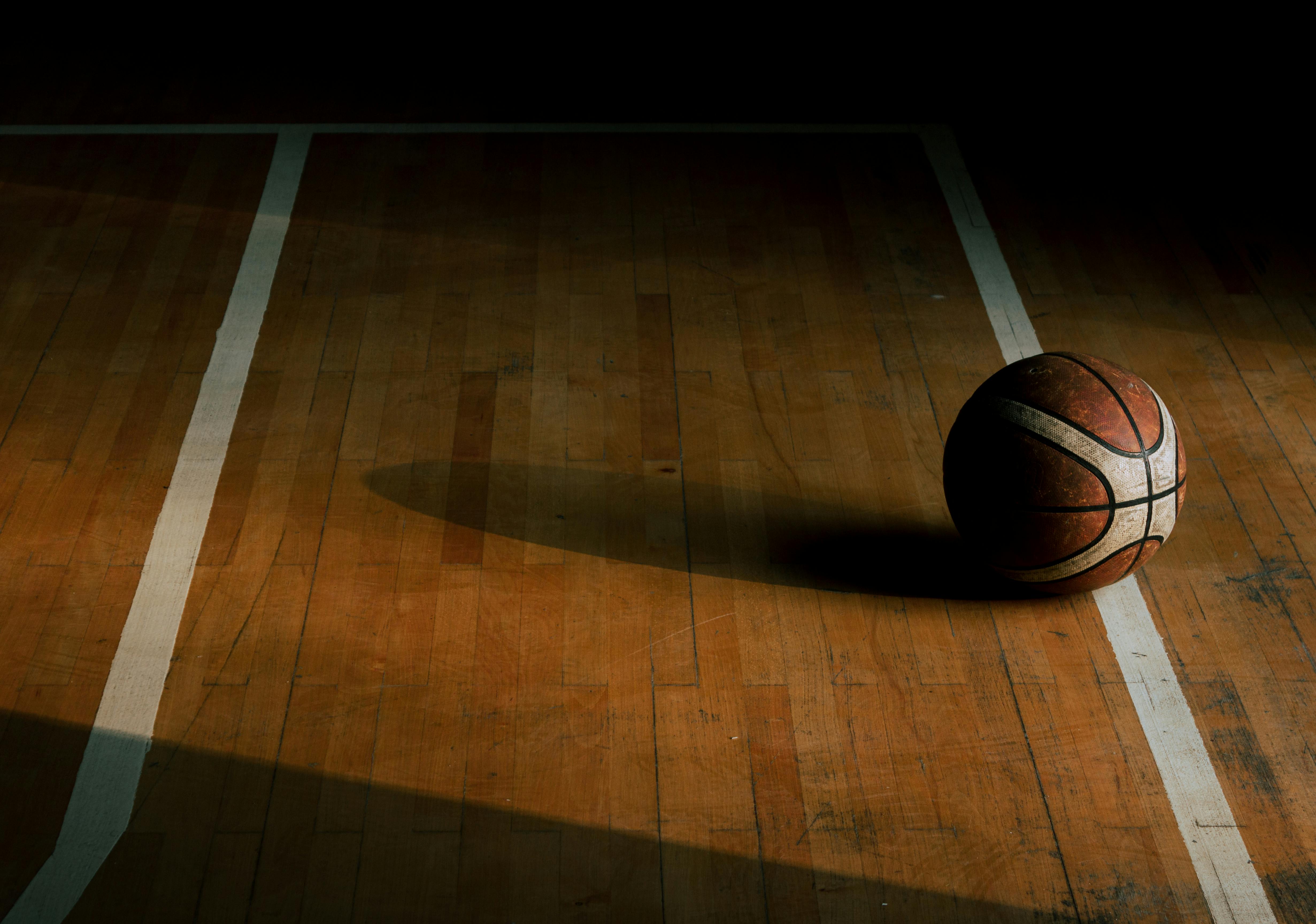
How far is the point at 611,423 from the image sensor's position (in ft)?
13.6

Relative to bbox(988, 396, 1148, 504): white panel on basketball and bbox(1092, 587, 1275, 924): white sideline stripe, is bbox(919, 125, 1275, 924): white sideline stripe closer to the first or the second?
bbox(1092, 587, 1275, 924): white sideline stripe

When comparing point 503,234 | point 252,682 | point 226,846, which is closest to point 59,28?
point 503,234

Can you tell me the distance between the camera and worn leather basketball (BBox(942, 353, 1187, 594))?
10.1 ft

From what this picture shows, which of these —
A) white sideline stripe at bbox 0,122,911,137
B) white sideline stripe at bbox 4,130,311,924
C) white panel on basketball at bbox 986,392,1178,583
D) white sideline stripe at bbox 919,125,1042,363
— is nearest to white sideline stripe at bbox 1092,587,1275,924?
white panel on basketball at bbox 986,392,1178,583

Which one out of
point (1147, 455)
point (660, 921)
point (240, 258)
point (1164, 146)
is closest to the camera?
point (660, 921)

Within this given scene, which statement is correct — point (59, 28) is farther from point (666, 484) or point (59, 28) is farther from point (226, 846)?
point (226, 846)

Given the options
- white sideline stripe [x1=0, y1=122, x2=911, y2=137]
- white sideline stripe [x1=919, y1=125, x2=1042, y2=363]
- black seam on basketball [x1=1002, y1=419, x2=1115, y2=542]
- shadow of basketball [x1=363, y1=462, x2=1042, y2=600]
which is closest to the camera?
black seam on basketball [x1=1002, y1=419, x2=1115, y2=542]

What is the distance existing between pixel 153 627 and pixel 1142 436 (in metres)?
3.16

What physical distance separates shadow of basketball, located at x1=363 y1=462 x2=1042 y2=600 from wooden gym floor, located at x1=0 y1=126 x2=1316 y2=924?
2 cm

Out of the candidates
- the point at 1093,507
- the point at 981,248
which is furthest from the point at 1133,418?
the point at 981,248

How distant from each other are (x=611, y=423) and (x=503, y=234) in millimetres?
1461

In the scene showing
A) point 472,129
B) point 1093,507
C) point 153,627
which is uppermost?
point 1093,507

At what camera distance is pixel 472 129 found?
19.3ft

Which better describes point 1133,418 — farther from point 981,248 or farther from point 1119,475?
point 981,248
